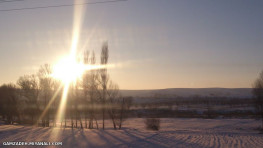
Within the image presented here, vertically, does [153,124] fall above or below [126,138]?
below

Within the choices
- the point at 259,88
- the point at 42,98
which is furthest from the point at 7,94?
the point at 259,88

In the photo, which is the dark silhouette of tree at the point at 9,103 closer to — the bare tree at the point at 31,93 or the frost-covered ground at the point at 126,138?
the bare tree at the point at 31,93

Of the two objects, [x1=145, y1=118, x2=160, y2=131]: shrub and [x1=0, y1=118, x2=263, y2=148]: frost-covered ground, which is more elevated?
[x1=0, y1=118, x2=263, y2=148]: frost-covered ground

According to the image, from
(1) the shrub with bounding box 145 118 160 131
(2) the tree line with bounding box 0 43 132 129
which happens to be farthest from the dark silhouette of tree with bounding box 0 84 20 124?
(1) the shrub with bounding box 145 118 160 131

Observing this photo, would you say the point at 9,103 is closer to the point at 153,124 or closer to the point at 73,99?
the point at 73,99

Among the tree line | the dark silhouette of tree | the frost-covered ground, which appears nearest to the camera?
the frost-covered ground

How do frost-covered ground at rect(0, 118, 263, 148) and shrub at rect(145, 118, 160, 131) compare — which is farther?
shrub at rect(145, 118, 160, 131)

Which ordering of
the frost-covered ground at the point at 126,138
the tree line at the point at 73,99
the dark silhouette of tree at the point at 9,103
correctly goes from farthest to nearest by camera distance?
the dark silhouette of tree at the point at 9,103 < the tree line at the point at 73,99 < the frost-covered ground at the point at 126,138

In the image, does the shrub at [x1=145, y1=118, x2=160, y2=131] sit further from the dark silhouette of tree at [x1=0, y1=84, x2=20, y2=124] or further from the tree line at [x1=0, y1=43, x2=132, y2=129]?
the dark silhouette of tree at [x1=0, y1=84, x2=20, y2=124]

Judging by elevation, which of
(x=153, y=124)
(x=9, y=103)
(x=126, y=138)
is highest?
(x=9, y=103)

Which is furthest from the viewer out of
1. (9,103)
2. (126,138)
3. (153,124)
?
(9,103)

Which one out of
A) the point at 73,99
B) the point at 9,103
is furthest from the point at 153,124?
the point at 9,103

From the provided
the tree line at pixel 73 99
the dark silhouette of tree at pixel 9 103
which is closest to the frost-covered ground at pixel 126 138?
the tree line at pixel 73 99

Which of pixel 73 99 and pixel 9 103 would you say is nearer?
pixel 73 99
